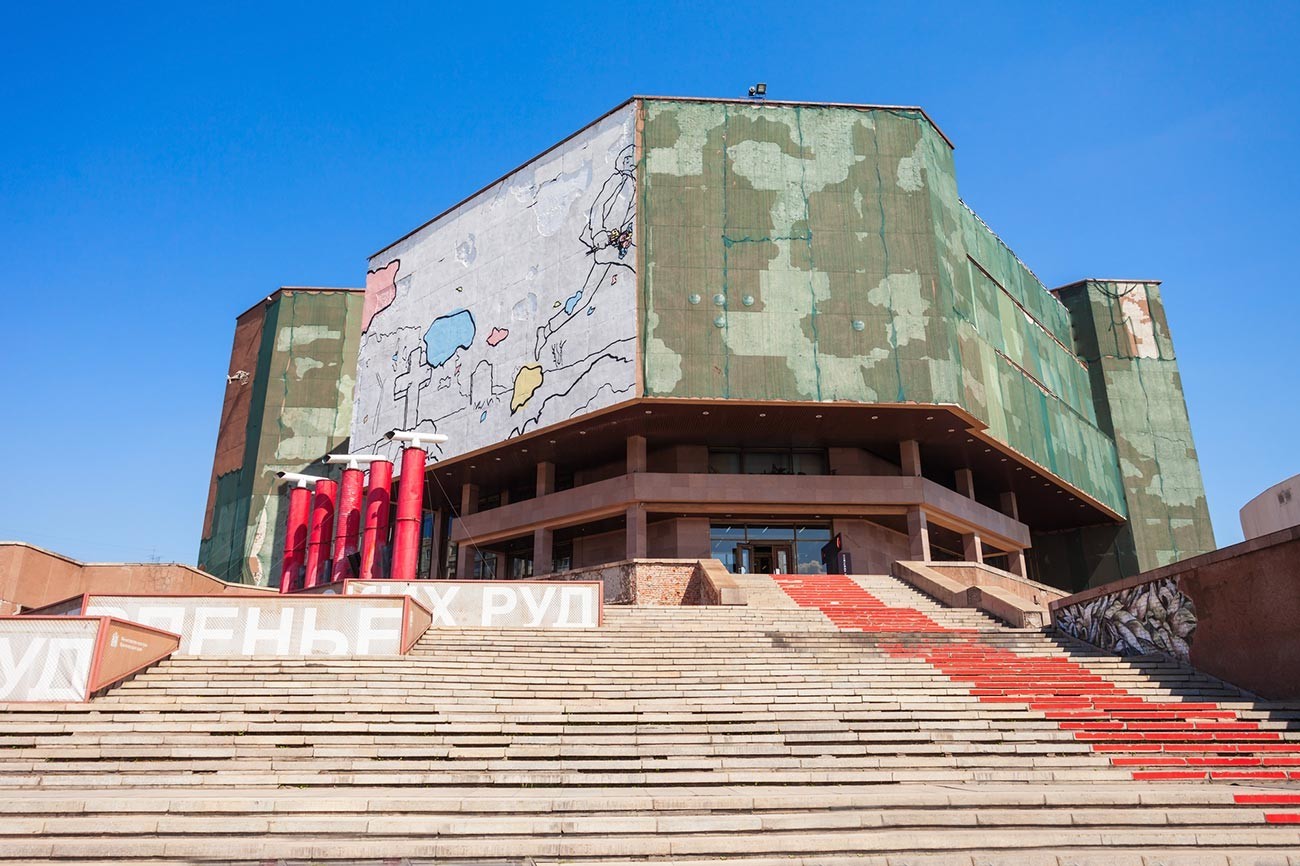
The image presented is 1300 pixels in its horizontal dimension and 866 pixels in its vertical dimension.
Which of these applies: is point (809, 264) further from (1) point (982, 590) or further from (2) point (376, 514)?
(2) point (376, 514)

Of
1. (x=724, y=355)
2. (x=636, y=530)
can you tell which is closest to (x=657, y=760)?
(x=724, y=355)

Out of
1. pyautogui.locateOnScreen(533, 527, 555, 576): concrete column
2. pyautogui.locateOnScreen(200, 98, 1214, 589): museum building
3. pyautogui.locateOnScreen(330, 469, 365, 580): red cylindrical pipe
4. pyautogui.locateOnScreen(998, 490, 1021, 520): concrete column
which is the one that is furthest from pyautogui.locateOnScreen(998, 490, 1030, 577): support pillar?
pyautogui.locateOnScreen(330, 469, 365, 580): red cylindrical pipe

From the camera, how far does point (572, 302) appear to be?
3350 cm

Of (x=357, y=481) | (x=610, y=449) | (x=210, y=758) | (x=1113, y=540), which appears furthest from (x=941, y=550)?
(x=210, y=758)

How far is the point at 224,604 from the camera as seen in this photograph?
1467 centimetres

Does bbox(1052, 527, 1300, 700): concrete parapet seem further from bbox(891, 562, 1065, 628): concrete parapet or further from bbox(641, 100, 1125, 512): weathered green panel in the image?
bbox(641, 100, 1125, 512): weathered green panel

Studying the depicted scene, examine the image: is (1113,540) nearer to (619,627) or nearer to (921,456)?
(921,456)

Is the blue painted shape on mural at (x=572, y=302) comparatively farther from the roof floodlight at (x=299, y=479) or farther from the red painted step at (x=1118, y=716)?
the red painted step at (x=1118, y=716)

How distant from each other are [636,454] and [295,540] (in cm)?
1434

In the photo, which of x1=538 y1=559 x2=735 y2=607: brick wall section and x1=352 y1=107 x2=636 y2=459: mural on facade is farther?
x1=352 y1=107 x2=636 y2=459: mural on facade

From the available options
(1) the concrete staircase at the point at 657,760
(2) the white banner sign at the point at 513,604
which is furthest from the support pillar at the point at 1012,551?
(2) the white banner sign at the point at 513,604

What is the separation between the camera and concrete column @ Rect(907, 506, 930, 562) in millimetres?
32625

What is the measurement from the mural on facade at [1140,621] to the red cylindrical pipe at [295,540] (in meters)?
28.5

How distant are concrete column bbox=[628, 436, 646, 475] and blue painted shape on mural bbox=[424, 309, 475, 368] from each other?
8291 millimetres
